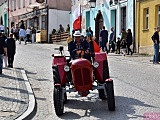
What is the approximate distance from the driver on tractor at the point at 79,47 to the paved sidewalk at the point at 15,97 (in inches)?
62.8

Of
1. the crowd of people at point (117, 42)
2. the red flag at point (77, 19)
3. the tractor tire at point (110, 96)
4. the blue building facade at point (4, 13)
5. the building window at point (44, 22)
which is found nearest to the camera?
the tractor tire at point (110, 96)

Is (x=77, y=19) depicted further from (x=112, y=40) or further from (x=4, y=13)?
(x=4, y=13)

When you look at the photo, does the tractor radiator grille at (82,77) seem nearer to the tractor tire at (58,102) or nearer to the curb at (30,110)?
the tractor tire at (58,102)

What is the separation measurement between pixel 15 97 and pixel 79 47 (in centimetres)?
218

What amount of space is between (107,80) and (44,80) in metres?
5.50

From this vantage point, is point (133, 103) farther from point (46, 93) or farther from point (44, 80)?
point (44, 80)

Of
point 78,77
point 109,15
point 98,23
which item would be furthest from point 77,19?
point 78,77

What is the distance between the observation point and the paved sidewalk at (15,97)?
340 inches

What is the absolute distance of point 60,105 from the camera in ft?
28.7

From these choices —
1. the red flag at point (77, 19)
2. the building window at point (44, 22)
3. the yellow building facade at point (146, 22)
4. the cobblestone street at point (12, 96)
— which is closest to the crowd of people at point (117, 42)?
the yellow building facade at point (146, 22)

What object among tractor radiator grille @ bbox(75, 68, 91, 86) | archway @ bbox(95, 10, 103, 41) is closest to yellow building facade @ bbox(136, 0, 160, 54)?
archway @ bbox(95, 10, 103, 41)

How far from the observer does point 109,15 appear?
99.2 feet

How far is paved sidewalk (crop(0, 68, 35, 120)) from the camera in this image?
8.64 metres

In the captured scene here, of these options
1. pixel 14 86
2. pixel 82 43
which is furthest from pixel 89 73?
pixel 14 86
